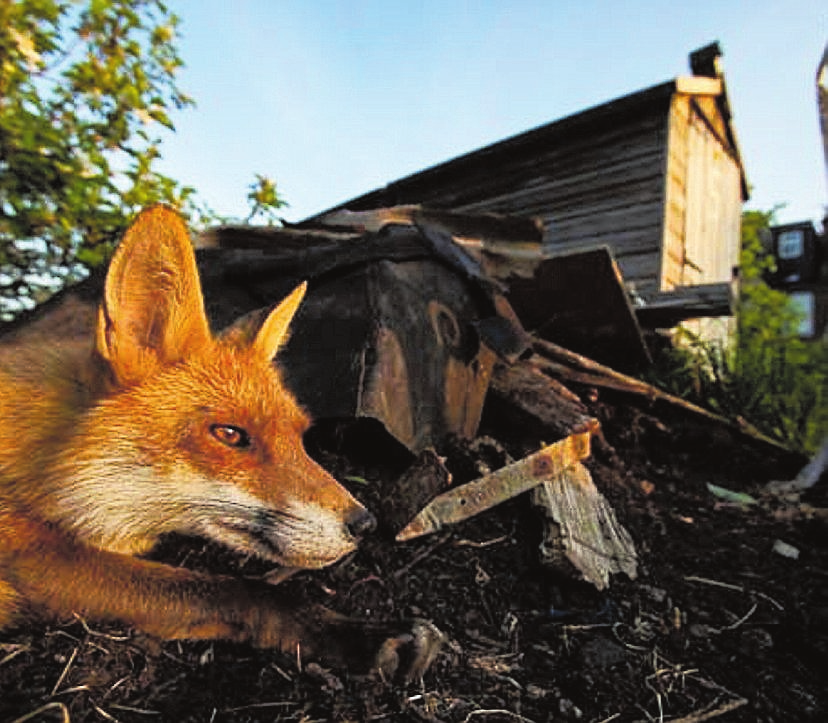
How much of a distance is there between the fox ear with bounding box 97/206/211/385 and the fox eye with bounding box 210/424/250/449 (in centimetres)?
28

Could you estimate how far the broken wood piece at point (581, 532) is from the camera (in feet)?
7.20

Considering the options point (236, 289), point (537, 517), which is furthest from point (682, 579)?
point (236, 289)

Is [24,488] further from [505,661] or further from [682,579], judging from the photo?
[682,579]

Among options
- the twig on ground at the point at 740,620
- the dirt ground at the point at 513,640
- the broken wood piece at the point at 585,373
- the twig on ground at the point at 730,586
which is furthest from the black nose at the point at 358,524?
the broken wood piece at the point at 585,373

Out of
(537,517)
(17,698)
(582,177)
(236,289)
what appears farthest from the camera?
(582,177)

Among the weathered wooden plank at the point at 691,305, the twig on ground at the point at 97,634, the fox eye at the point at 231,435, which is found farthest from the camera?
the weathered wooden plank at the point at 691,305

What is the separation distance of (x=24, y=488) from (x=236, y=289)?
184 cm

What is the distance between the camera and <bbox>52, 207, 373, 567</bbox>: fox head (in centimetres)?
155

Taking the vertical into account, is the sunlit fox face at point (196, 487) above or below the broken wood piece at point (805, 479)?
above

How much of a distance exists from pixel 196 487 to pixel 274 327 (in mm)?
680

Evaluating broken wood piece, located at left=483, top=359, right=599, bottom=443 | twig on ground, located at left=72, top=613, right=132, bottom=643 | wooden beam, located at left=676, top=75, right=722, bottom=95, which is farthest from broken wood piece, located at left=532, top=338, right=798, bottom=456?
wooden beam, located at left=676, top=75, right=722, bottom=95

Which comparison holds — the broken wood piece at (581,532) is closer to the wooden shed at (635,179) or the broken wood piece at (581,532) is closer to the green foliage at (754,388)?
the green foliage at (754,388)

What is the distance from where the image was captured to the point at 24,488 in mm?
1558

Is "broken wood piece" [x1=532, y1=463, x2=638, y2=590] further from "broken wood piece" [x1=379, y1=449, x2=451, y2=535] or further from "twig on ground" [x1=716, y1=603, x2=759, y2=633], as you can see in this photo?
"broken wood piece" [x1=379, y1=449, x2=451, y2=535]
